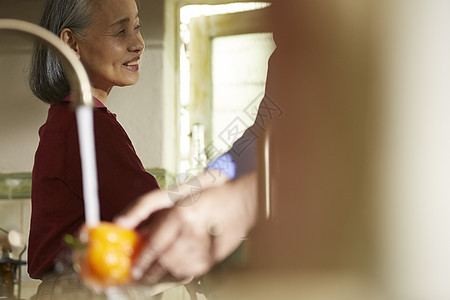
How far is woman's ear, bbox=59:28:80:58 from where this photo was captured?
0.83 metres

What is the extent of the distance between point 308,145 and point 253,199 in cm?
7

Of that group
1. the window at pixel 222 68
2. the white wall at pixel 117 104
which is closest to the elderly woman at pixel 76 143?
the window at pixel 222 68

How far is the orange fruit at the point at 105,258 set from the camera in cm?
47

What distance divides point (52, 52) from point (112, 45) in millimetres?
77

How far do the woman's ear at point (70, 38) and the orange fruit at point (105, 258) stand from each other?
392mm

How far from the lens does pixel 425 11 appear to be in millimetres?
437

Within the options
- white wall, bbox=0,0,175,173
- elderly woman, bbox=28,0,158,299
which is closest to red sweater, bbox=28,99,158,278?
elderly woman, bbox=28,0,158,299

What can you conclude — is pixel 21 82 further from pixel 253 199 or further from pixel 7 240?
pixel 253 199

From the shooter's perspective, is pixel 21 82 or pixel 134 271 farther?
pixel 21 82

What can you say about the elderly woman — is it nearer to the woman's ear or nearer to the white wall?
the woman's ear

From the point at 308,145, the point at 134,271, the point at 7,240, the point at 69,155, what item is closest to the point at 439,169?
the point at 308,145

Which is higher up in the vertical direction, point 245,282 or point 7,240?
point 245,282

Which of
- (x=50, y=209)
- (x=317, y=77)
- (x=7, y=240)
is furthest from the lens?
(x=7, y=240)

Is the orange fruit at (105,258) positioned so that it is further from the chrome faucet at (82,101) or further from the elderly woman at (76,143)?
the elderly woman at (76,143)
